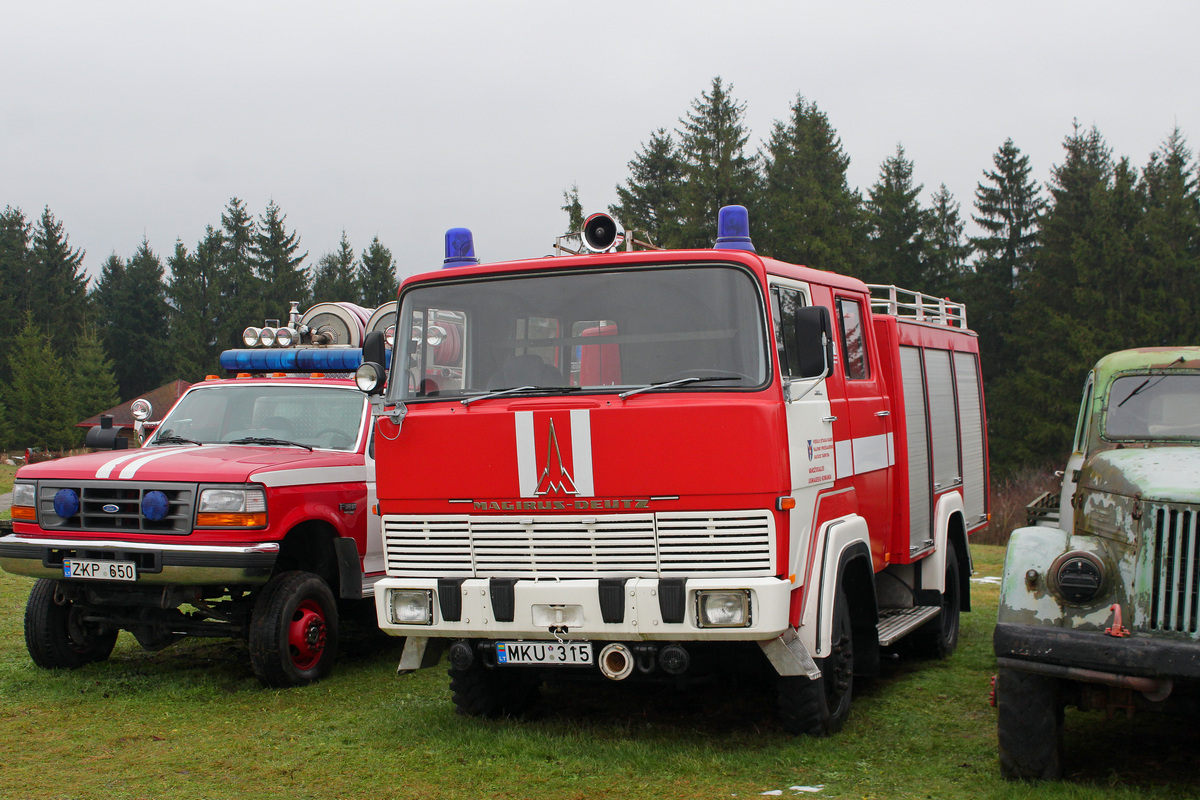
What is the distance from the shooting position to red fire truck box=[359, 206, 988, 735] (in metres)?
5.54

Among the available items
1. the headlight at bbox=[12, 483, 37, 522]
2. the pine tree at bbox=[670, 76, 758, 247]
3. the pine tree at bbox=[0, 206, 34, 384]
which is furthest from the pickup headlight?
the pine tree at bbox=[0, 206, 34, 384]

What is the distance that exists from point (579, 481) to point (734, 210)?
1818 millimetres

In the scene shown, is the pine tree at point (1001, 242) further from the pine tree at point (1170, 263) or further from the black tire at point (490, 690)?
the black tire at point (490, 690)

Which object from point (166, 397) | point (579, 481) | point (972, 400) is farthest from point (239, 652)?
point (166, 397)

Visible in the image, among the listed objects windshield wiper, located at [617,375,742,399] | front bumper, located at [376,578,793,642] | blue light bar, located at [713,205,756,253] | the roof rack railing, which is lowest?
front bumper, located at [376,578,793,642]

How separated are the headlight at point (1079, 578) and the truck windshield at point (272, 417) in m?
5.38

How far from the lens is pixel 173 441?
8859mm

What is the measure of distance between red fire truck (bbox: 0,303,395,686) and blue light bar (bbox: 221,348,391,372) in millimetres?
603

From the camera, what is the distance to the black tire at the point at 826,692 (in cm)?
605

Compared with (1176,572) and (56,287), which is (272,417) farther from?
(56,287)

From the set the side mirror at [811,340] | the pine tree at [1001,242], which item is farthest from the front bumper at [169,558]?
the pine tree at [1001,242]

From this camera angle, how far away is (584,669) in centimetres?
591

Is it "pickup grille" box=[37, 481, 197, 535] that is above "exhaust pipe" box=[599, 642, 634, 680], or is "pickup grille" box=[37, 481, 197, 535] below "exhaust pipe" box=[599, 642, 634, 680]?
above

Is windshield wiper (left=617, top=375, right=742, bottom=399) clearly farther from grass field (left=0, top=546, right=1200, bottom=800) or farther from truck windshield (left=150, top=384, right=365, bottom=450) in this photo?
truck windshield (left=150, top=384, right=365, bottom=450)
